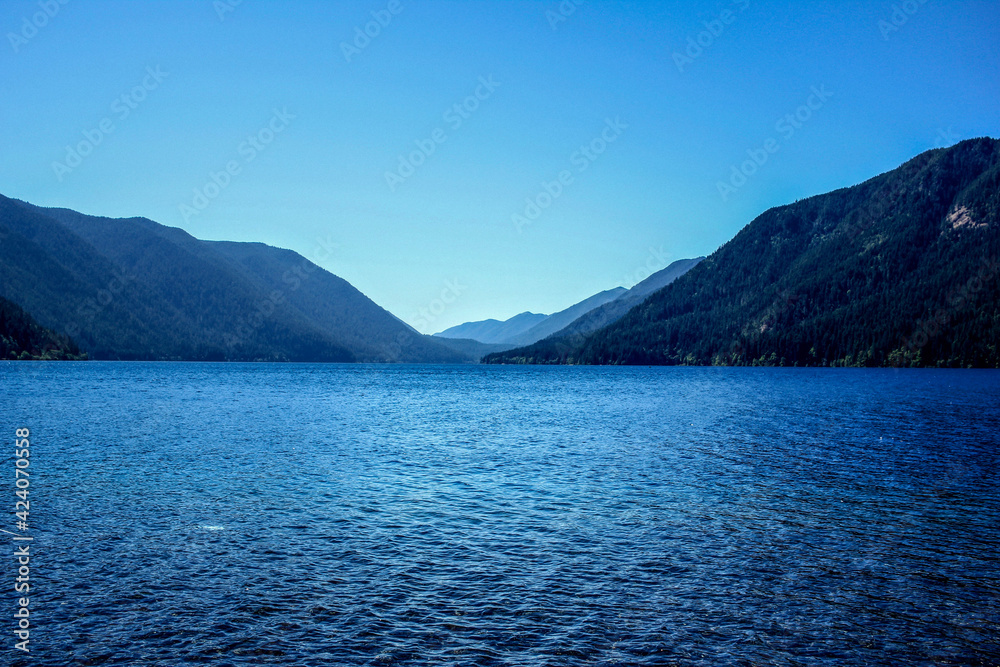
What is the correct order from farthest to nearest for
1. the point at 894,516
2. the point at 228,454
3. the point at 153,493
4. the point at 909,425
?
the point at 909,425
the point at 228,454
the point at 153,493
the point at 894,516

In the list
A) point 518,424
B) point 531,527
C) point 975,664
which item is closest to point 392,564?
point 531,527

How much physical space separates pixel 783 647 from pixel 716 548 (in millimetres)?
8104

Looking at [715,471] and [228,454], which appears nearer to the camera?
[715,471]

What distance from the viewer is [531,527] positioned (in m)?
26.0

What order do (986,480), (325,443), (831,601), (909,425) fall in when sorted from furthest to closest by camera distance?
1. (909,425)
2. (325,443)
3. (986,480)
4. (831,601)

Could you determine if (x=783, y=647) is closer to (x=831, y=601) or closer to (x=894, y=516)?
(x=831, y=601)

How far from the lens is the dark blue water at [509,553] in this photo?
50.5 ft

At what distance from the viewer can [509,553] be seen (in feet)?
73.7

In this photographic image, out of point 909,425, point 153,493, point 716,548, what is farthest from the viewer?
point 909,425

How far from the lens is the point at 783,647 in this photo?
15.3m

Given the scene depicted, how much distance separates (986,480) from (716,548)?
76.1 feet

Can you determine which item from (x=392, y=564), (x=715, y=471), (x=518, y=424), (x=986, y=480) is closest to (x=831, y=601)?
(x=392, y=564)

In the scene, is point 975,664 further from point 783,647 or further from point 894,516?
point 894,516

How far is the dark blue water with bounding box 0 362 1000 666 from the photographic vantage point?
1540 centimetres
